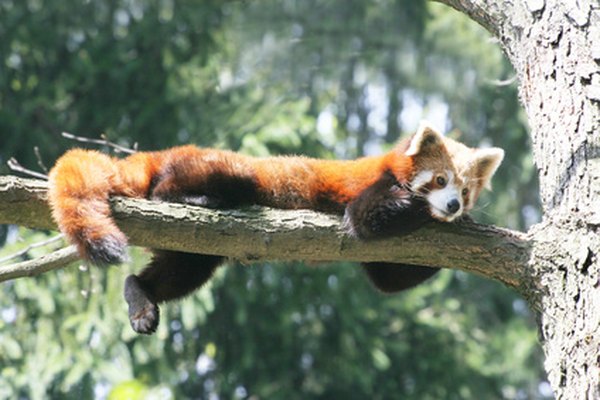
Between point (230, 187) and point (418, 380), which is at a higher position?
point (230, 187)

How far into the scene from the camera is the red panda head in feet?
17.5

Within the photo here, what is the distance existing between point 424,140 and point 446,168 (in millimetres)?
195

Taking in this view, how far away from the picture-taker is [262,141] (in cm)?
947

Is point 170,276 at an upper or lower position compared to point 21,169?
lower

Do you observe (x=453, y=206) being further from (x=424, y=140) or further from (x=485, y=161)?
(x=485, y=161)

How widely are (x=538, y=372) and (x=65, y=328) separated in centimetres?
744

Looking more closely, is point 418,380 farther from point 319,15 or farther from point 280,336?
point 319,15

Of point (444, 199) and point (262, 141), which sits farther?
point (262, 141)

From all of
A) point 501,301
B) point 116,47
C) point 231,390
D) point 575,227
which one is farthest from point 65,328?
point 501,301

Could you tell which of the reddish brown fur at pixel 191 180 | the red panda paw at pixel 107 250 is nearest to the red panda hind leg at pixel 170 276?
the reddish brown fur at pixel 191 180

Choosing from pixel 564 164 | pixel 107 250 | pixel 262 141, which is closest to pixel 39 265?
pixel 107 250

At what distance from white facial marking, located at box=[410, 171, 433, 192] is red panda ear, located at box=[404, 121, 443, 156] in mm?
124

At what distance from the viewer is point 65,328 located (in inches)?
347

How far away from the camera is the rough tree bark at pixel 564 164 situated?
4.05 m
